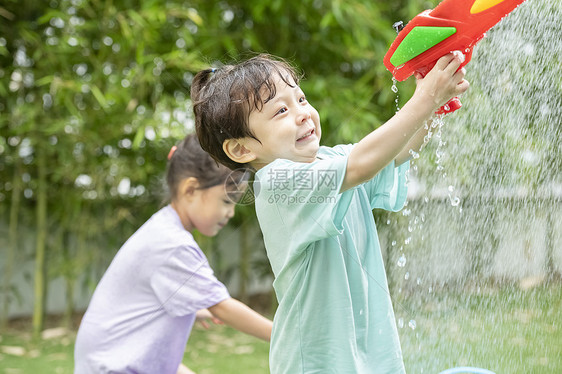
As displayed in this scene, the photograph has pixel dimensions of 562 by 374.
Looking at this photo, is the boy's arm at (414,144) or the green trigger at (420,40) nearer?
the green trigger at (420,40)

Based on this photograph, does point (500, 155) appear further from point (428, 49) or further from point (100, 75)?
point (100, 75)

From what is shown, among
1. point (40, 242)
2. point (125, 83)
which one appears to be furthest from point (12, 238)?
point (125, 83)

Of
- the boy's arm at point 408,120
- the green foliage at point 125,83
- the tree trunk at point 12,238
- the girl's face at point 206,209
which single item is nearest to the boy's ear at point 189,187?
the girl's face at point 206,209

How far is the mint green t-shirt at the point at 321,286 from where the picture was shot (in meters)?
0.97

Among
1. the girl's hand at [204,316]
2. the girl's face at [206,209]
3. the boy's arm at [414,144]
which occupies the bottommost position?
the girl's hand at [204,316]

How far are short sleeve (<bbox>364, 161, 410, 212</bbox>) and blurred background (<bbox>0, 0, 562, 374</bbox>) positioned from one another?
0.42m

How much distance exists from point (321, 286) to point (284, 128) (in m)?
0.25

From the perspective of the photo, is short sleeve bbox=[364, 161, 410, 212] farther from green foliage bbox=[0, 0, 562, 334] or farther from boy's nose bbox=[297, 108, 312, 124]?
green foliage bbox=[0, 0, 562, 334]

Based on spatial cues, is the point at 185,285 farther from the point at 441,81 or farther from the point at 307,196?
the point at 441,81

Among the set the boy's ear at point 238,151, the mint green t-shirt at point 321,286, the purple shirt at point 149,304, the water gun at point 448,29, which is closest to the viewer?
the water gun at point 448,29

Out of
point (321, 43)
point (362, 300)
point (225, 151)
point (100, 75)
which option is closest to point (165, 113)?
point (100, 75)

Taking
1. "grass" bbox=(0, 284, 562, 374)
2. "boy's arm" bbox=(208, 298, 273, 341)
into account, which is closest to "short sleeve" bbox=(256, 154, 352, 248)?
"boy's arm" bbox=(208, 298, 273, 341)

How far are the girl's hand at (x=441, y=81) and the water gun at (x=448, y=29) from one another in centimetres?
1

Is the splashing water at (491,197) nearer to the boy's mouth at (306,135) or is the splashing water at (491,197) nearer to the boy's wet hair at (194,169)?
the boy's mouth at (306,135)
